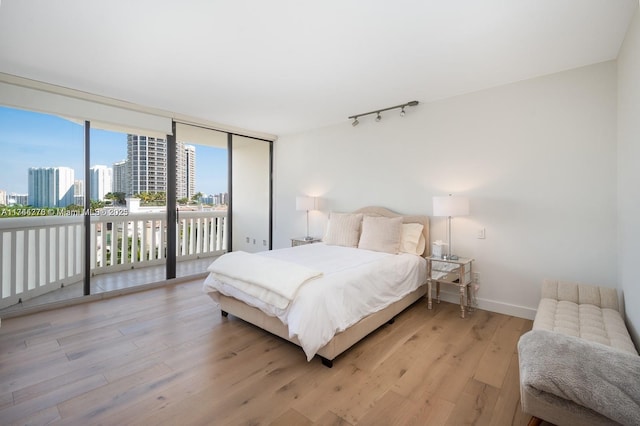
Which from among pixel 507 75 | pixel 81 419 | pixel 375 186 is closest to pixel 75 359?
pixel 81 419

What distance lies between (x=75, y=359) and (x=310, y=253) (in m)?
2.29

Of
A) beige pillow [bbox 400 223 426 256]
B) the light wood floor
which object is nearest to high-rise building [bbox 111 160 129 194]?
the light wood floor

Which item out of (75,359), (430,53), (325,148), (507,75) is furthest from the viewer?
(325,148)

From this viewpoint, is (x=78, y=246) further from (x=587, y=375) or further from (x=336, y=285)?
(x=587, y=375)

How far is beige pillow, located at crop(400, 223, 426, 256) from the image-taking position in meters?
3.53

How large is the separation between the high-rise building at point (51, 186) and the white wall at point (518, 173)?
3.92m

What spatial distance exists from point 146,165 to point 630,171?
538 cm

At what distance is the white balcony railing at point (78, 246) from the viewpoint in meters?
3.26

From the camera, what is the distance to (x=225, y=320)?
3033mm

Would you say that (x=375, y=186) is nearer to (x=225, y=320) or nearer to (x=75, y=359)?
(x=225, y=320)

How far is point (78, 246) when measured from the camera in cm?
395

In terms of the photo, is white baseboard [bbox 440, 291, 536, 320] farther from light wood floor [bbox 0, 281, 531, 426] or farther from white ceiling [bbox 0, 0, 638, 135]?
white ceiling [bbox 0, 0, 638, 135]

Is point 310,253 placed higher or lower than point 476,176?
lower

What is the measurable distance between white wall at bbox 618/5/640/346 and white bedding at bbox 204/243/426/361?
5.53 feet
